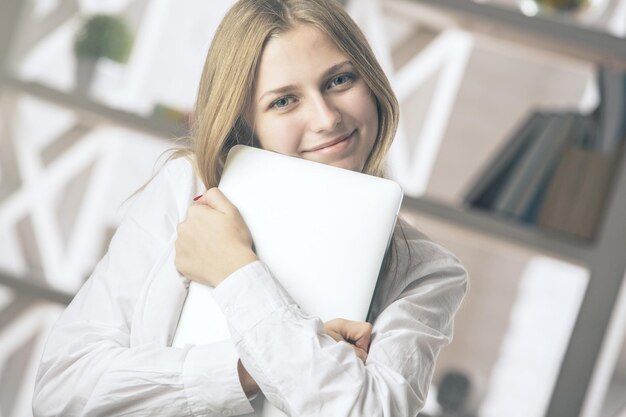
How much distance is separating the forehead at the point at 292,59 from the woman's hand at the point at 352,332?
Answer: 27cm

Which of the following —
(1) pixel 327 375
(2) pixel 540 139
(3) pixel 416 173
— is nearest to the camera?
(1) pixel 327 375

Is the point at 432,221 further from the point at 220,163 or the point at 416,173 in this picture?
the point at 220,163

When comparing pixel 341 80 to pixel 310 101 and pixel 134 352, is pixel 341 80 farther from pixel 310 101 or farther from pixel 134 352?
pixel 134 352

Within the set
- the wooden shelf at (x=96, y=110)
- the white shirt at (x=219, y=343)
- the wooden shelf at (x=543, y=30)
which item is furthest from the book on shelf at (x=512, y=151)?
the white shirt at (x=219, y=343)

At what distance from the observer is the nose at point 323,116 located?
902mm

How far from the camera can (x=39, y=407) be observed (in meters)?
0.92

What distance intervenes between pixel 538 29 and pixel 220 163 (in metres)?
1.28

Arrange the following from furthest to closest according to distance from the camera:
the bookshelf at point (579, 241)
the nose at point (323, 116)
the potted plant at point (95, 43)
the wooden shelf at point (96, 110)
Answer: the potted plant at point (95, 43), the wooden shelf at point (96, 110), the bookshelf at point (579, 241), the nose at point (323, 116)

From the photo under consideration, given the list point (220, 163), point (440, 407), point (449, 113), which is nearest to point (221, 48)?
point (220, 163)

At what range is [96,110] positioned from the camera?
2.15 m

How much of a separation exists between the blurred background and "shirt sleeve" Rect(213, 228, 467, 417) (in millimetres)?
1179

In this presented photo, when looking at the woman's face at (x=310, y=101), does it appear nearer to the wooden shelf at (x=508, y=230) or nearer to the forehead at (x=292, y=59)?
the forehead at (x=292, y=59)

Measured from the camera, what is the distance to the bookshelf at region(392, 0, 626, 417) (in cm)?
197

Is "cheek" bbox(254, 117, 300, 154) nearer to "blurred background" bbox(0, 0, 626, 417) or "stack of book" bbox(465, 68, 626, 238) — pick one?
"blurred background" bbox(0, 0, 626, 417)
